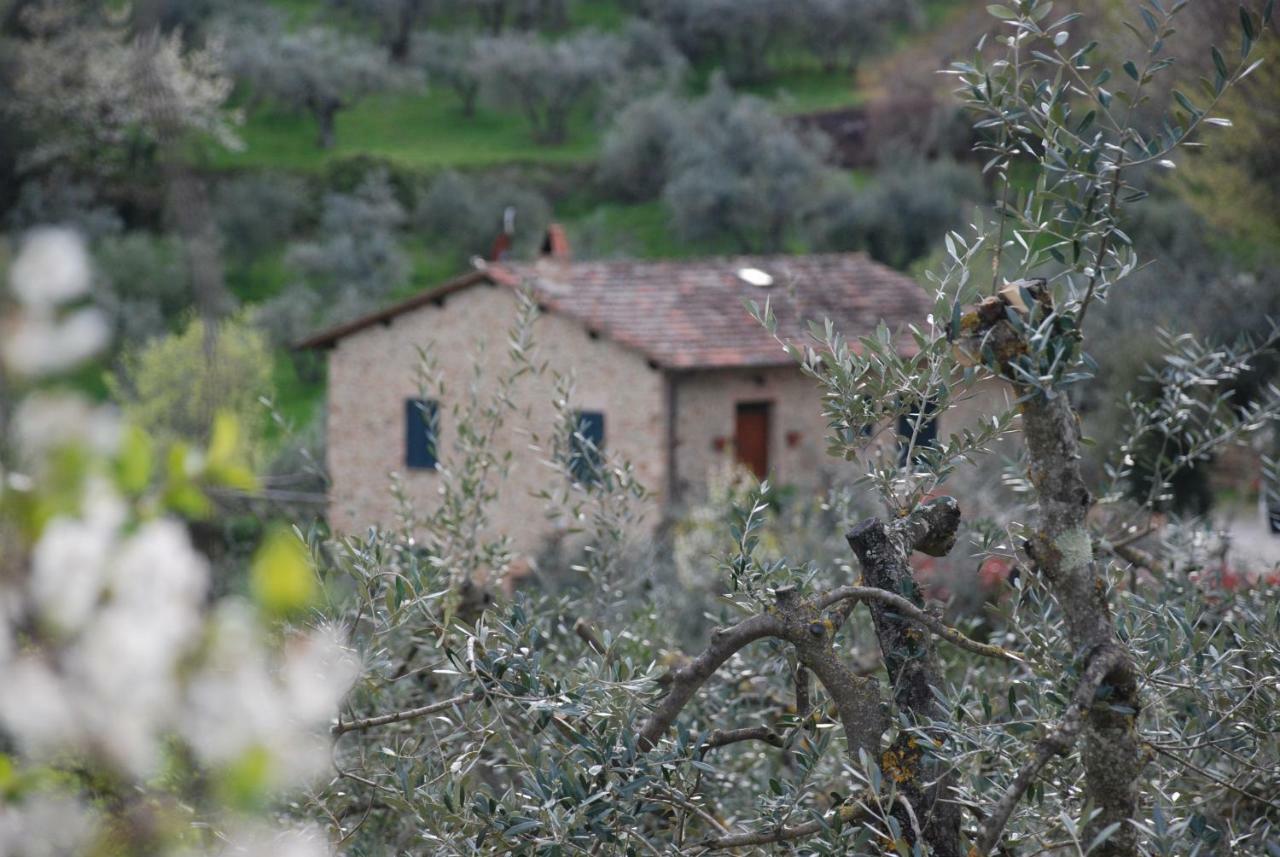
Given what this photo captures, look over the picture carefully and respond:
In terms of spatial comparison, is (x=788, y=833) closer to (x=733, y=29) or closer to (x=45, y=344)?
(x=45, y=344)

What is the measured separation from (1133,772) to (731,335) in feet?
53.3

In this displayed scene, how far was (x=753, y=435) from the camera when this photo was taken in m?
18.7

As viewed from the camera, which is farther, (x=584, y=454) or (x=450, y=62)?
(x=450, y=62)

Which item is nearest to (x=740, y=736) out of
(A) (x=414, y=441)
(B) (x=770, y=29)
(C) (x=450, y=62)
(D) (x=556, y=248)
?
(A) (x=414, y=441)

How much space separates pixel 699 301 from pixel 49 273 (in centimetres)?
1802

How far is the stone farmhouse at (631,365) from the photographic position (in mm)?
17469

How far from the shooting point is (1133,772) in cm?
226

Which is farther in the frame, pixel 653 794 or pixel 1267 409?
pixel 1267 409

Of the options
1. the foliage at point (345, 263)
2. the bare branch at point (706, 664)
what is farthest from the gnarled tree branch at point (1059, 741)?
the foliage at point (345, 263)

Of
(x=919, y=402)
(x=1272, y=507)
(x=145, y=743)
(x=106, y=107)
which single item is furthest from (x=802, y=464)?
(x=106, y=107)

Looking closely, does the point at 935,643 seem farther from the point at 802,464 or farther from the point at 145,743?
the point at 802,464

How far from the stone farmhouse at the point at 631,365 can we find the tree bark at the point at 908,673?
13.6m

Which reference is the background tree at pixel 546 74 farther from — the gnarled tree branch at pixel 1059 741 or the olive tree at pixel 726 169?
the gnarled tree branch at pixel 1059 741

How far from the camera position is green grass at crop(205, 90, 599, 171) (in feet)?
127
